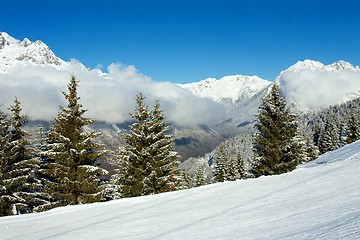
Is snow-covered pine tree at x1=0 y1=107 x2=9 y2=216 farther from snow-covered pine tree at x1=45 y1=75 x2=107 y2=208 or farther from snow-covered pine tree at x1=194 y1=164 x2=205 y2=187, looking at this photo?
snow-covered pine tree at x1=194 y1=164 x2=205 y2=187

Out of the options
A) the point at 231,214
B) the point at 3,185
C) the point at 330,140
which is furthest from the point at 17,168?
the point at 330,140

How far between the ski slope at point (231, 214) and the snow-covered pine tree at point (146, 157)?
39.3ft

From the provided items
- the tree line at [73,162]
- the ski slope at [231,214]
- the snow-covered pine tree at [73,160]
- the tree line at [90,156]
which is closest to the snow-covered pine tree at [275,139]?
the tree line at [90,156]

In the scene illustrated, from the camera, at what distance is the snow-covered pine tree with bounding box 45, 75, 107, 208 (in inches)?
944

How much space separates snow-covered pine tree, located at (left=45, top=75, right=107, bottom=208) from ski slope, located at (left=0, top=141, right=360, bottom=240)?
1006 cm

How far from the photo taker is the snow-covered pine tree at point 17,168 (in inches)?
942

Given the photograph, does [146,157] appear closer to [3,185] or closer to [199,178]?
[3,185]

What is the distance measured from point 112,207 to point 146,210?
2291 millimetres

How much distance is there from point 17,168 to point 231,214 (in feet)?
68.8

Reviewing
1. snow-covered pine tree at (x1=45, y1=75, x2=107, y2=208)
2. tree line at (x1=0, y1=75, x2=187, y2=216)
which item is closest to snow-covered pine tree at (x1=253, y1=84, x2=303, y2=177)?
tree line at (x1=0, y1=75, x2=187, y2=216)

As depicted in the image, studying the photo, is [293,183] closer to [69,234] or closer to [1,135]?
[69,234]

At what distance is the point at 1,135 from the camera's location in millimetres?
25016

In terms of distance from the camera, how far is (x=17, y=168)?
25078 mm

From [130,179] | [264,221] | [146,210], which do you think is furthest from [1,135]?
[264,221]
